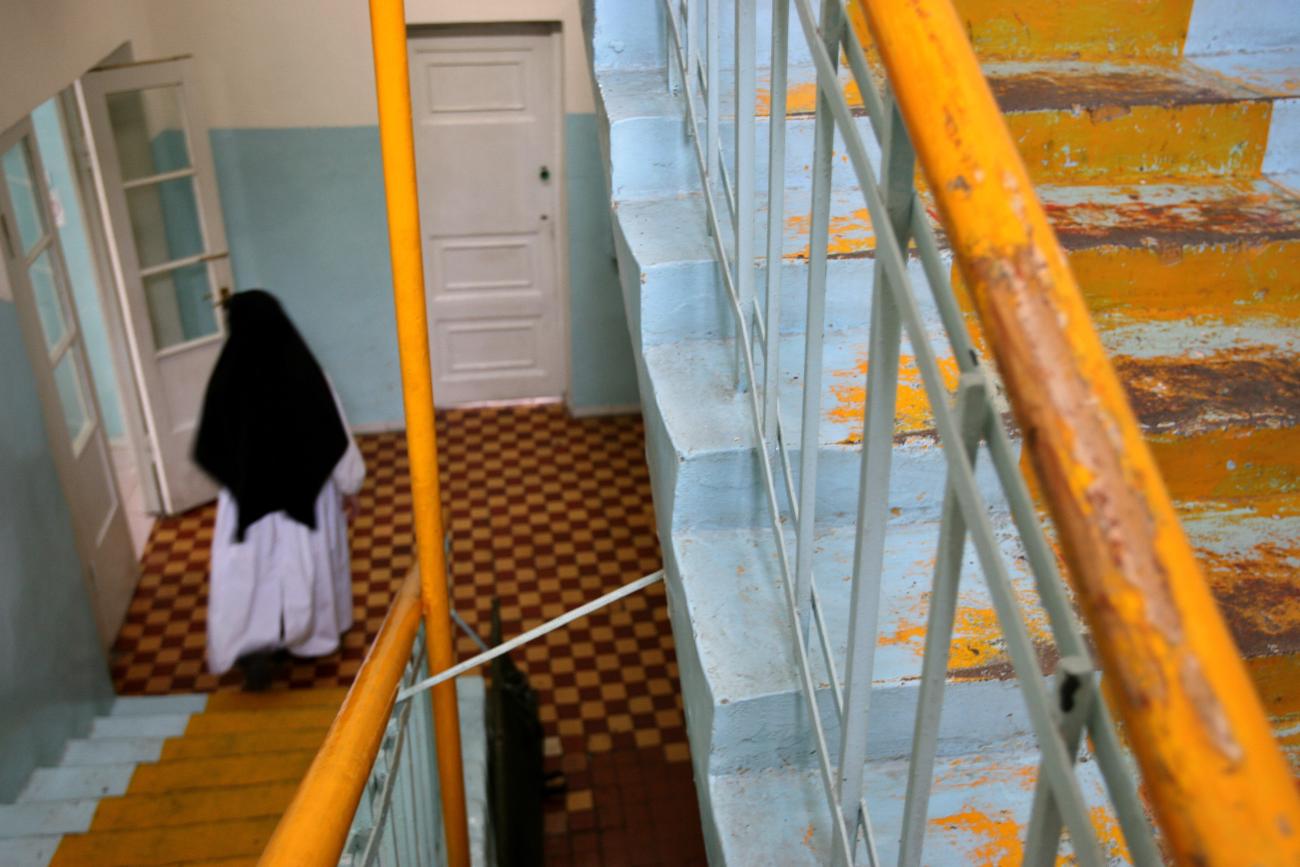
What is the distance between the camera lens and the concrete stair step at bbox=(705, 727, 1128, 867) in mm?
1503

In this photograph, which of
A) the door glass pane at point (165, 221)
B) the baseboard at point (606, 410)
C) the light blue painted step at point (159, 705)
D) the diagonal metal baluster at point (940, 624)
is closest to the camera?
the diagonal metal baluster at point (940, 624)

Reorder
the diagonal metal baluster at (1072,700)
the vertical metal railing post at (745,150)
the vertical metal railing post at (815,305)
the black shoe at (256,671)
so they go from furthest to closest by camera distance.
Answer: the black shoe at (256,671), the vertical metal railing post at (745,150), the vertical metal railing post at (815,305), the diagonal metal baluster at (1072,700)

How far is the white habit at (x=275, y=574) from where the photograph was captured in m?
4.89

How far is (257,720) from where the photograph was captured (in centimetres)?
457

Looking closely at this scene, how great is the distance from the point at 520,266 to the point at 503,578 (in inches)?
88.7

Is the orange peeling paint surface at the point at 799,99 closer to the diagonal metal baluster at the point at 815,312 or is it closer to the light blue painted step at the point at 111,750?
the diagonal metal baluster at the point at 815,312

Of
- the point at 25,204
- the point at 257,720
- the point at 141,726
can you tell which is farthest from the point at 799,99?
the point at 25,204

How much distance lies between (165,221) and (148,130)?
473mm

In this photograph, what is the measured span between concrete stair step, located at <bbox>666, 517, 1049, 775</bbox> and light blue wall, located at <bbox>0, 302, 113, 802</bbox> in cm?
327

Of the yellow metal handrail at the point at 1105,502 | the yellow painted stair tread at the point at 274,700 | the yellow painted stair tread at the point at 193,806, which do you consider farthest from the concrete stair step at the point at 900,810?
the yellow painted stair tread at the point at 274,700

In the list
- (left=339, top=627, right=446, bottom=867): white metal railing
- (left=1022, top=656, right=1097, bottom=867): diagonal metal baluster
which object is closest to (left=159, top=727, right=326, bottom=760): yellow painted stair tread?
(left=339, top=627, right=446, bottom=867): white metal railing

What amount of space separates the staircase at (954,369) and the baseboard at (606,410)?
16.7 ft

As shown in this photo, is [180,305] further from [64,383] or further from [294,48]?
[294,48]

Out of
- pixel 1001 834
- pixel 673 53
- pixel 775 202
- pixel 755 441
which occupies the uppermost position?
pixel 673 53
